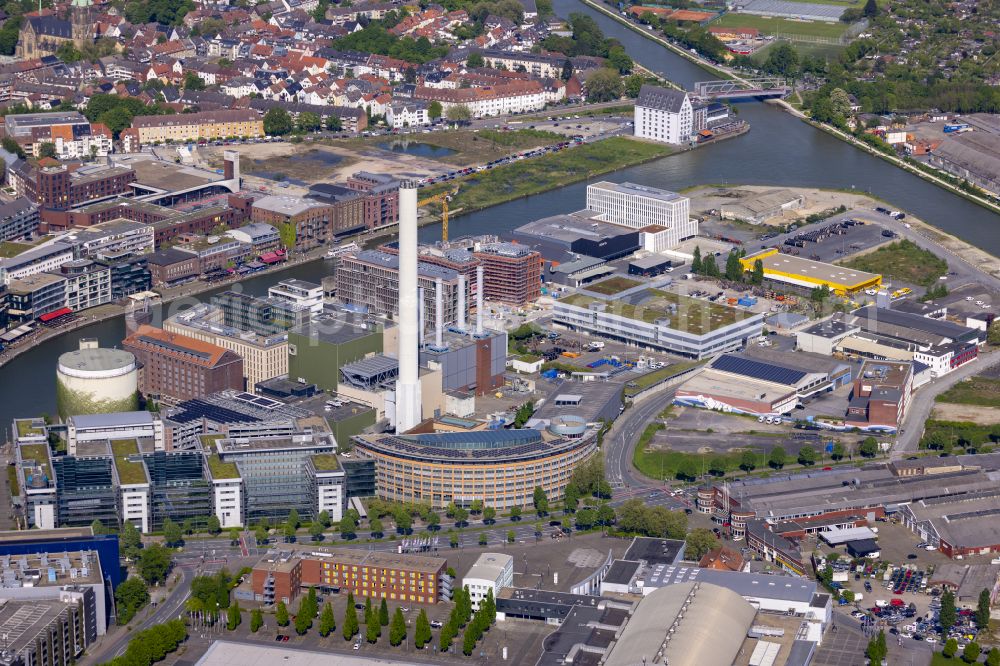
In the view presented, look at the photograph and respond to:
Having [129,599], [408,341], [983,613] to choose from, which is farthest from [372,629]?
[983,613]

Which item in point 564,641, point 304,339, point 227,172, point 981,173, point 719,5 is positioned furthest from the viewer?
point 719,5

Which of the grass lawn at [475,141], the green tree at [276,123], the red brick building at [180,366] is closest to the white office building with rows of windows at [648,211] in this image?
the grass lawn at [475,141]

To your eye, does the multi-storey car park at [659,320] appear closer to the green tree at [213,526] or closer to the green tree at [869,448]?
the green tree at [869,448]

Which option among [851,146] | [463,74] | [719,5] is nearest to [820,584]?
[851,146]

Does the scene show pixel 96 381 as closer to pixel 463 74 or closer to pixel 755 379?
pixel 755 379

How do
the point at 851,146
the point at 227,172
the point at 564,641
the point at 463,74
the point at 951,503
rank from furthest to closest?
the point at 463,74 < the point at 851,146 < the point at 227,172 < the point at 951,503 < the point at 564,641

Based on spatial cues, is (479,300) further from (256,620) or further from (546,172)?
(546,172)

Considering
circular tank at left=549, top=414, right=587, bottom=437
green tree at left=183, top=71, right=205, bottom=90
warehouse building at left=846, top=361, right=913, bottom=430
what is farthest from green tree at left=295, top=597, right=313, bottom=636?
green tree at left=183, top=71, right=205, bottom=90
